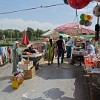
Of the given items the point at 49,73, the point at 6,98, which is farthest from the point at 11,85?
the point at 49,73

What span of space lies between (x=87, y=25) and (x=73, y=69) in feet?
11.1

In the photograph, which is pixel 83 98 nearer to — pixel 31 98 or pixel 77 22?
pixel 31 98

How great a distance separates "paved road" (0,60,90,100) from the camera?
6668 millimetres

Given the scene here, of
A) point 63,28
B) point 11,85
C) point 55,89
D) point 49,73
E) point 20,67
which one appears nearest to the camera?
point 55,89

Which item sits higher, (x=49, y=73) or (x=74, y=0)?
(x=74, y=0)

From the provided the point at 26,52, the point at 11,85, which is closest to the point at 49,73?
the point at 26,52

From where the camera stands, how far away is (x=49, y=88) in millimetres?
7477

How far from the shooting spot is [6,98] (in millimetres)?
6645

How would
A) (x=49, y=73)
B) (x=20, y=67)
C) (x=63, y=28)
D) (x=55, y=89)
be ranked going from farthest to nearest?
(x=63, y=28)
(x=49, y=73)
(x=20, y=67)
(x=55, y=89)

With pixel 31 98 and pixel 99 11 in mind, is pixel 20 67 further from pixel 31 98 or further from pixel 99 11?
pixel 99 11

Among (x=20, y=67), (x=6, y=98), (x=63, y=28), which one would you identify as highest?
(x=63, y=28)

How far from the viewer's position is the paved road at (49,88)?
6668 millimetres

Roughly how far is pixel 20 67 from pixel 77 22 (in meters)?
5.94

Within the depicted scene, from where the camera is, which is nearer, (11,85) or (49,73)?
(11,85)
